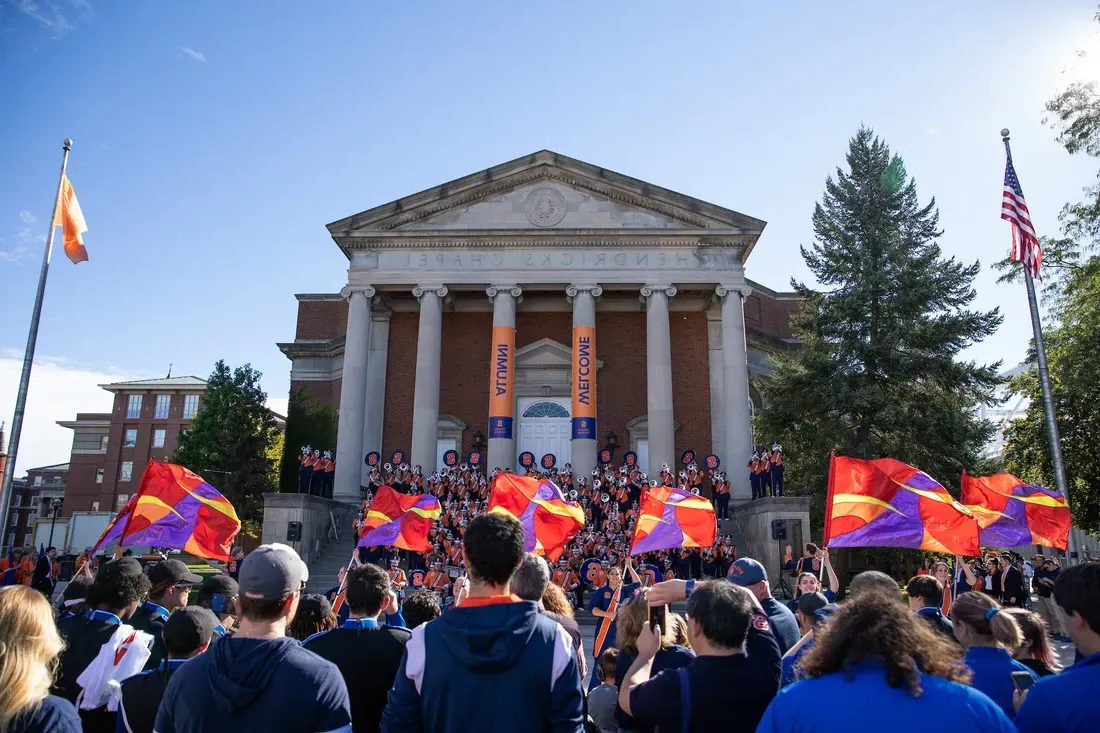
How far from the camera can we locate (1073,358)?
888 inches

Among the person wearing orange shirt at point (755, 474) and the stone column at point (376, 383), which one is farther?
the stone column at point (376, 383)

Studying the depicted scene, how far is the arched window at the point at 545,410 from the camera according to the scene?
3134cm

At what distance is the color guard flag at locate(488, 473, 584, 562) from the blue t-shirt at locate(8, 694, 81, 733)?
7.28 m

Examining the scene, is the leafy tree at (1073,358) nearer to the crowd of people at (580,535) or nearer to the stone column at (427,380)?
the crowd of people at (580,535)

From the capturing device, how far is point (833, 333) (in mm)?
27906

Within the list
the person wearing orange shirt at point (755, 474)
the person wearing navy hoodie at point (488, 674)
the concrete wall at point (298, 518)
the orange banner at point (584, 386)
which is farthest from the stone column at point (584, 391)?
the person wearing navy hoodie at point (488, 674)

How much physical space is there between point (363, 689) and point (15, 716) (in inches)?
66.6

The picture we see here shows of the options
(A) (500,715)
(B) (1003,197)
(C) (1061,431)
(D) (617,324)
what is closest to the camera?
(A) (500,715)

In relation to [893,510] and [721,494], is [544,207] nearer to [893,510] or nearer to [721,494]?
[721,494]

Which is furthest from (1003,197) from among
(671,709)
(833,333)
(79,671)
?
(79,671)

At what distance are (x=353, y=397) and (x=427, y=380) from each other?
9.03ft

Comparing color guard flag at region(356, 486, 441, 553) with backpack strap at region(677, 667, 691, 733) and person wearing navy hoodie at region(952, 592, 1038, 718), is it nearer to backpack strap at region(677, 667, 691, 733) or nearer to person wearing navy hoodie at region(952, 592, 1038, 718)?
person wearing navy hoodie at region(952, 592, 1038, 718)

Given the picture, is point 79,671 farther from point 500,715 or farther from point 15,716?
point 500,715

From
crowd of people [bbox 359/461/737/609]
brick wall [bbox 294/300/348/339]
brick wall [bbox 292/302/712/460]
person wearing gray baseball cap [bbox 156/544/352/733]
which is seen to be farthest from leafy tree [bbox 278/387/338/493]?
person wearing gray baseball cap [bbox 156/544/352/733]
